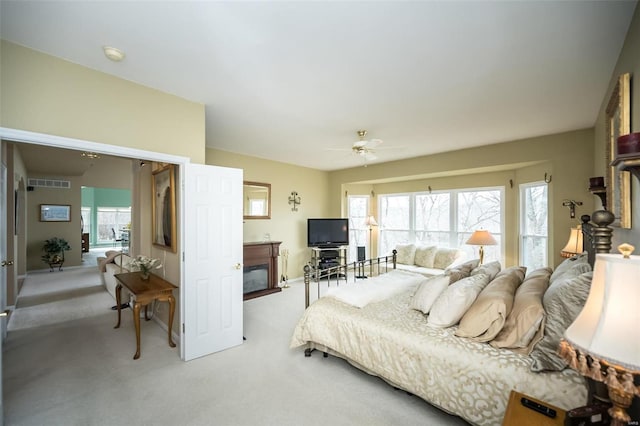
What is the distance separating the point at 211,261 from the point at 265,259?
266 centimetres

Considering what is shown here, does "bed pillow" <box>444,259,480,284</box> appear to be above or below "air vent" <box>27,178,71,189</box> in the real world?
below

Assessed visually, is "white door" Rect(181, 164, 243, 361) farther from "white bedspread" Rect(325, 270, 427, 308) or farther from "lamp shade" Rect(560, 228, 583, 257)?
"lamp shade" Rect(560, 228, 583, 257)

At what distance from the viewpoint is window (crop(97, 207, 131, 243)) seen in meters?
11.8

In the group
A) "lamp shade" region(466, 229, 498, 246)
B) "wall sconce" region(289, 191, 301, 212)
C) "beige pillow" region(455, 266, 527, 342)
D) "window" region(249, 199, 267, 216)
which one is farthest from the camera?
"wall sconce" region(289, 191, 301, 212)

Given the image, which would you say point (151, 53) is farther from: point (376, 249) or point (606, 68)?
point (376, 249)

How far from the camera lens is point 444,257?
18.4 feet

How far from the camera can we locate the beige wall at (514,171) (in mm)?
3875

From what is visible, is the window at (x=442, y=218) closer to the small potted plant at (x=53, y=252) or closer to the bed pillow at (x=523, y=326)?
the bed pillow at (x=523, y=326)

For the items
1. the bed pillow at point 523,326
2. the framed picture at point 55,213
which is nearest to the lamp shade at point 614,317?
the bed pillow at point 523,326

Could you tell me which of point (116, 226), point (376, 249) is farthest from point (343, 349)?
point (116, 226)

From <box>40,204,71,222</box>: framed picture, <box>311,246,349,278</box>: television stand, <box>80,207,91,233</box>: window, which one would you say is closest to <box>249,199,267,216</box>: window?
<box>311,246,349,278</box>: television stand

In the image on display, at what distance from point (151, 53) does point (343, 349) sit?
9.88ft

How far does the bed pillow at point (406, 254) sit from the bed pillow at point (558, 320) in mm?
4236

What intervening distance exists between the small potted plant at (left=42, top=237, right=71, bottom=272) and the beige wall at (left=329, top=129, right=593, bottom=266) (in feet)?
27.6
